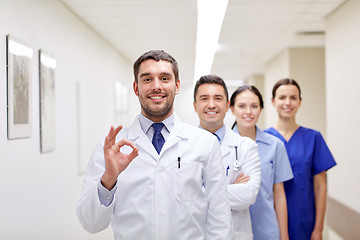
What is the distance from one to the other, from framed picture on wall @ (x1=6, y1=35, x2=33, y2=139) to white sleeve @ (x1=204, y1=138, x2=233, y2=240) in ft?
5.35

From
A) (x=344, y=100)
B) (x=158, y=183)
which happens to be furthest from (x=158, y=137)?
(x=344, y=100)

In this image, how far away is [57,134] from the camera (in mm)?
3900

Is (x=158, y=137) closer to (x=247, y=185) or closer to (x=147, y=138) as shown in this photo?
(x=147, y=138)

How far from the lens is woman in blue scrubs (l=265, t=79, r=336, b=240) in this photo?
2.63 metres

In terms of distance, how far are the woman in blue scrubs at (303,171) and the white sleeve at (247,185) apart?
2.00ft

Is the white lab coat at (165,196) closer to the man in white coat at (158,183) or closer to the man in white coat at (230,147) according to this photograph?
the man in white coat at (158,183)

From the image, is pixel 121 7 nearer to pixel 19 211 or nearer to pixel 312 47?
pixel 19 211

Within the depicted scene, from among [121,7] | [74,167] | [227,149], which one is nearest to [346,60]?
[121,7]

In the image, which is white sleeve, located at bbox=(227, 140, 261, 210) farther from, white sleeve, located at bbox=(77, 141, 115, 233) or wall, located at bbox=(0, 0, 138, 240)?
wall, located at bbox=(0, 0, 138, 240)

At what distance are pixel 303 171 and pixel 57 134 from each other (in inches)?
89.7

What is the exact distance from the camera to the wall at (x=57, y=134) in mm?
2725

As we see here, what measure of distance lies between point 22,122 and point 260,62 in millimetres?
6706

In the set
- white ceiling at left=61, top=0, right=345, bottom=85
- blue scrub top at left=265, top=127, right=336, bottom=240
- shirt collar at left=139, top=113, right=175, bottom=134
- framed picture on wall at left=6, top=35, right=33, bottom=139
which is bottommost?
blue scrub top at left=265, top=127, right=336, bottom=240

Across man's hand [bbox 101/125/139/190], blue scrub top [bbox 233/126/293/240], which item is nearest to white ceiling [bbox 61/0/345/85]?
blue scrub top [bbox 233/126/293/240]
